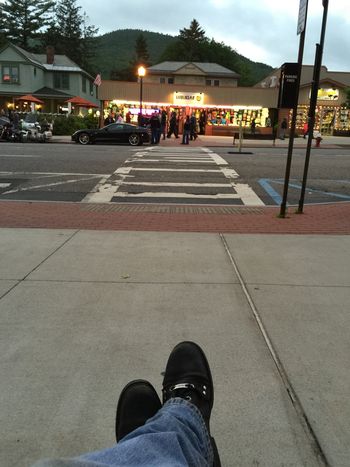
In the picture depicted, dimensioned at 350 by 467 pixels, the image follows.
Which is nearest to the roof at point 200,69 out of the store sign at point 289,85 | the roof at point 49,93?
the roof at point 49,93

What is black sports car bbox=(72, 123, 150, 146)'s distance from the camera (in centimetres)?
2445

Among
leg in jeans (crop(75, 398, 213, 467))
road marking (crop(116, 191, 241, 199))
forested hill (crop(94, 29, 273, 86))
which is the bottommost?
road marking (crop(116, 191, 241, 199))

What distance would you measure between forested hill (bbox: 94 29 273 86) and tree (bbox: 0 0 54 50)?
17.2 m

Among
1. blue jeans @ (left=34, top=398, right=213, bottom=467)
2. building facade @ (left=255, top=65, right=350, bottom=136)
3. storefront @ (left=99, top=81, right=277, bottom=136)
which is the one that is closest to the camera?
blue jeans @ (left=34, top=398, right=213, bottom=467)

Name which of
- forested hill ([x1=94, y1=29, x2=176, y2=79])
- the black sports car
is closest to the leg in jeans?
the black sports car

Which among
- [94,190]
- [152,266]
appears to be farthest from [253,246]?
[94,190]

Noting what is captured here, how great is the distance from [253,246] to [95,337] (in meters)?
2.96

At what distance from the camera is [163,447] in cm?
172

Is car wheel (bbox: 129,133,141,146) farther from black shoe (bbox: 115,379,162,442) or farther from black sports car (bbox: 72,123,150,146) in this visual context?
black shoe (bbox: 115,379,162,442)

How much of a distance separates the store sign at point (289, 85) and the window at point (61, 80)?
47.3 meters

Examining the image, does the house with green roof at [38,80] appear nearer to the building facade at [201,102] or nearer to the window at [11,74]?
the window at [11,74]

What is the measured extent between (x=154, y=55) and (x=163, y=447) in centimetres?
17284

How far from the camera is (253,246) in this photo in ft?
19.0

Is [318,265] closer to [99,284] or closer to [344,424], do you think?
[99,284]
